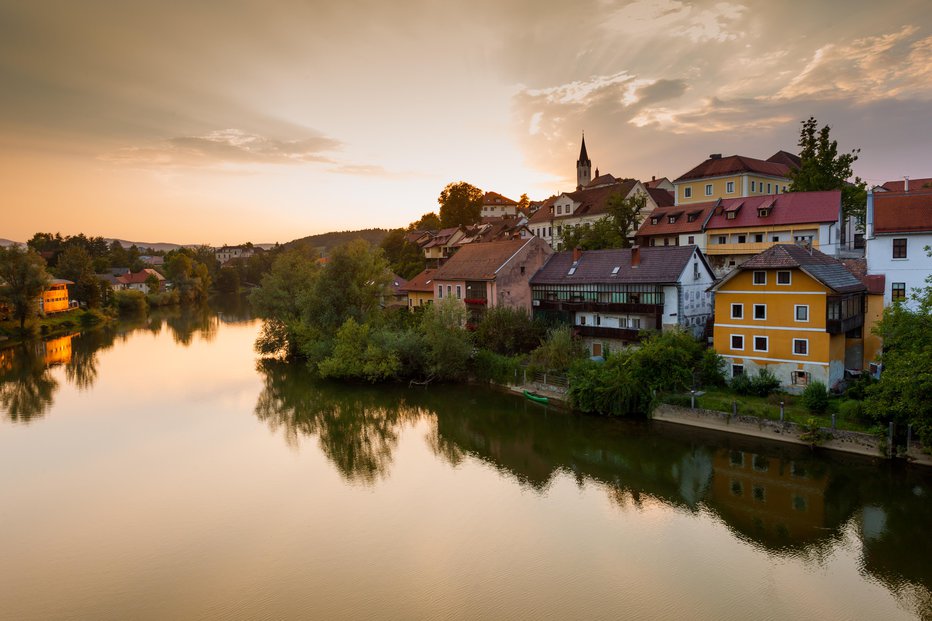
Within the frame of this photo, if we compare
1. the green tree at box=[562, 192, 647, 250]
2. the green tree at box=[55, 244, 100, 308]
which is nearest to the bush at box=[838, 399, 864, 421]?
the green tree at box=[562, 192, 647, 250]

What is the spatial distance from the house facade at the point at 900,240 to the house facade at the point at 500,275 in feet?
55.9

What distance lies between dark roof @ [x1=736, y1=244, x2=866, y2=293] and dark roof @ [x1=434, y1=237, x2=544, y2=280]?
1451cm

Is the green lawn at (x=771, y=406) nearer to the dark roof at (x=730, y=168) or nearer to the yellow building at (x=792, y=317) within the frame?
the yellow building at (x=792, y=317)

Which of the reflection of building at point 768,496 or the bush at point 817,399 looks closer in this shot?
A: the reflection of building at point 768,496

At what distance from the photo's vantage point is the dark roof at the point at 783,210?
32.3m

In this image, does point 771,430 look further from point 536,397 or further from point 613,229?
point 613,229

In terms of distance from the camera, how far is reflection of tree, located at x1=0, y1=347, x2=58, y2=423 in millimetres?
27734

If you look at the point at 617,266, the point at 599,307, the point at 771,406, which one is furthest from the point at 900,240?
the point at 599,307

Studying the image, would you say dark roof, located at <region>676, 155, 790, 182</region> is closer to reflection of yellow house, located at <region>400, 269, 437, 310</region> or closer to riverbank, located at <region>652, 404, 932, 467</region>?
reflection of yellow house, located at <region>400, 269, 437, 310</region>

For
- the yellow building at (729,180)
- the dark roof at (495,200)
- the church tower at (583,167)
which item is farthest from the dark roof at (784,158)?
the dark roof at (495,200)

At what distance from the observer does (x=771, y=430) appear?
20.6 m

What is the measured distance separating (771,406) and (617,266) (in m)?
Result: 11.6

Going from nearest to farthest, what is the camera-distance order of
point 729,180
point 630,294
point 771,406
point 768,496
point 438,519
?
→ point 438,519 → point 768,496 → point 771,406 → point 630,294 → point 729,180

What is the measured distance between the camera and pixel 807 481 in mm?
18062
